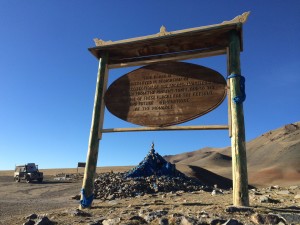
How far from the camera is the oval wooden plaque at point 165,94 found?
7457 millimetres

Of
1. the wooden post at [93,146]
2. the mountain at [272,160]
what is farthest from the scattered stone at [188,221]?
the mountain at [272,160]

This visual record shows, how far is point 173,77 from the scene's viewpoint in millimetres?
7980

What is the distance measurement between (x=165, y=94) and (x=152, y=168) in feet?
40.7

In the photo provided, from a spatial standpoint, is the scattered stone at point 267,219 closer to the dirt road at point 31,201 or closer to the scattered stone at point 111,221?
the scattered stone at point 111,221

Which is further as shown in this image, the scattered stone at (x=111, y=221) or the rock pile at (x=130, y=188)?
the rock pile at (x=130, y=188)

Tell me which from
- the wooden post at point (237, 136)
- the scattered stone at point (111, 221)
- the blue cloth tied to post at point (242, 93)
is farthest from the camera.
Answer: the blue cloth tied to post at point (242, 93)

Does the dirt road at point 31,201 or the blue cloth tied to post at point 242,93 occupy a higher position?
the blue cloth tied to post at point 242,93

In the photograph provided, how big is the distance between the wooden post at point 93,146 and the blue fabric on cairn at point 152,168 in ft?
34.7

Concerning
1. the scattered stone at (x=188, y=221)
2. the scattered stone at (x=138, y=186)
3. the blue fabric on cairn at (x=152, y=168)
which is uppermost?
the blue fabric on cairn at (x=152, y=168)

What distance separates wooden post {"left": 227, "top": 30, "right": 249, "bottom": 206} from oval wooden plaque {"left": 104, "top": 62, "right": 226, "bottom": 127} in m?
0.40

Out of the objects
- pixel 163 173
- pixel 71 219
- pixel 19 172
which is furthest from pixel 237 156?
pixel 19 172

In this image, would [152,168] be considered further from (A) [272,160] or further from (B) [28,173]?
(A) [272,160]

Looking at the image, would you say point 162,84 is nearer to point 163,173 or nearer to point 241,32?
point 241,32

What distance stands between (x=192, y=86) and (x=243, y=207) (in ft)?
10.4
